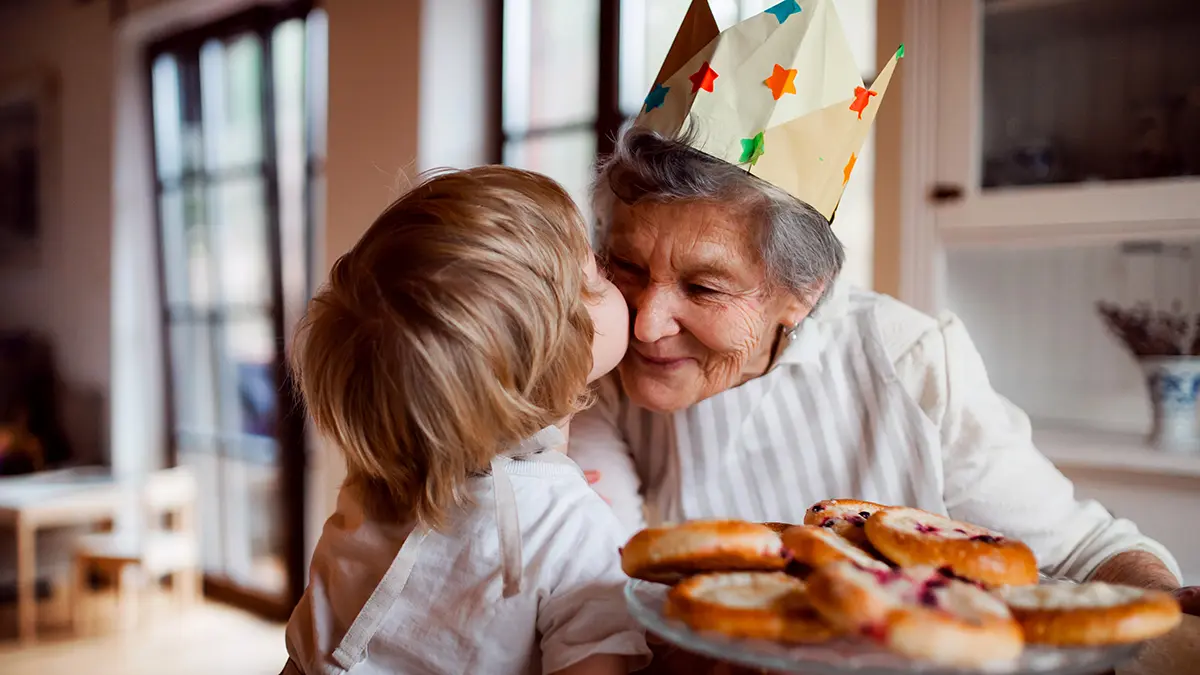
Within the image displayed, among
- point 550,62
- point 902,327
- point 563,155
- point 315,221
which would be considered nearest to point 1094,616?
point 902,327

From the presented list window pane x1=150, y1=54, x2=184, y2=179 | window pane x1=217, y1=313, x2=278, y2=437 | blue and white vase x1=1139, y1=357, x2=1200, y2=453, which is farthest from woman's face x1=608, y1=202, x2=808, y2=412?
window pane x1=150, y1=54, x2=184, y2=179

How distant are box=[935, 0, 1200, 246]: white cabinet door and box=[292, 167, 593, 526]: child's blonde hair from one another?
1.30 metres

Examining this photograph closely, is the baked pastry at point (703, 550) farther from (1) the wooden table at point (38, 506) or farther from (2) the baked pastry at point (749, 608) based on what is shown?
(1) the wooden table at point (38, 506)

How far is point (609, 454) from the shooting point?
1.43 meters

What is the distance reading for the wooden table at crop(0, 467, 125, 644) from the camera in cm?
396

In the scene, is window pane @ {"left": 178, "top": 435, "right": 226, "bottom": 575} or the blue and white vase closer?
the blue and white vase

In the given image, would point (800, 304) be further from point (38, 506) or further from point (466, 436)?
point (38, 506)

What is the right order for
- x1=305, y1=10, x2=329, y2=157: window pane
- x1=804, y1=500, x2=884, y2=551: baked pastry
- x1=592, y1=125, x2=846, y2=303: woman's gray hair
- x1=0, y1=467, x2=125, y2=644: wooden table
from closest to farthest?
x1=804, y1=500, x2=884, y2=551: baked pastry
x1=592, y1=125, x2=846, y2=303: woman's gray hair
x1=305, y1=10, x2=329, y2=157: window pane
x1=0, y1=467, x2=125, y2=644: wooden table

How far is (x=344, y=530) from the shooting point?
1.08 m

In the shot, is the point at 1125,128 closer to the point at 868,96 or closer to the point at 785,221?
the point at 868,96

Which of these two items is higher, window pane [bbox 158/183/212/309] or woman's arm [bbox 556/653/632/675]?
window pane [bbox 158/183/212/309]

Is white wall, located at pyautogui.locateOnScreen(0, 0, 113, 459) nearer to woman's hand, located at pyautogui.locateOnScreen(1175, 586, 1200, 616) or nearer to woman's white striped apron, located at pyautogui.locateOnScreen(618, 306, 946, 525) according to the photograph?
woman's white striped apron, located at pyautogui.locateOnScreen(618, 306, 946, 525)

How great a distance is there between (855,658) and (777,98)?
2.61 feet

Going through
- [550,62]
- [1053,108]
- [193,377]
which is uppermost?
[550,62]
